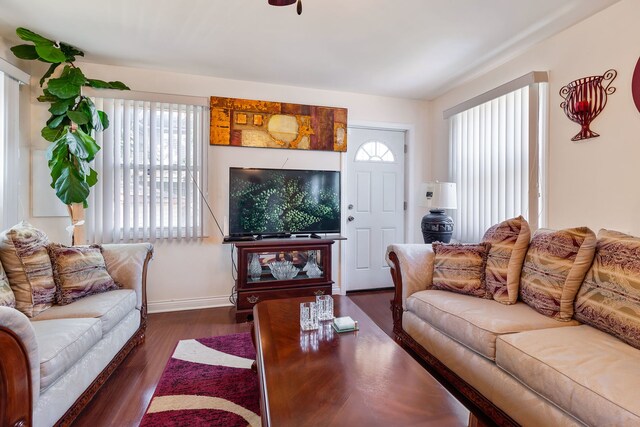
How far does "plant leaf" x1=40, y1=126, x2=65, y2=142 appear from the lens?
101 inches

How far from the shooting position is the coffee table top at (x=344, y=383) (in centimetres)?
90

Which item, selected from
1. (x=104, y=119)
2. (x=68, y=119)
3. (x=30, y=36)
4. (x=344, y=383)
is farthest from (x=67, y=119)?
(x=344, y=383)

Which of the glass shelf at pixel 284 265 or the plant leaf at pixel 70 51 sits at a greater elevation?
the plant leaf at pixel 70 51

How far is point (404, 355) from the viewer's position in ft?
4.18

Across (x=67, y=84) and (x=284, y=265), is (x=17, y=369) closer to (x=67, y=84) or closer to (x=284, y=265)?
(x=284, y=265)

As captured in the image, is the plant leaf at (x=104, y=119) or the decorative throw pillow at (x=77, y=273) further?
the plant leaf at (x=104, y=119)

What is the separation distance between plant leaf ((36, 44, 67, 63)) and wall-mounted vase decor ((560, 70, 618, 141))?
13.3ft

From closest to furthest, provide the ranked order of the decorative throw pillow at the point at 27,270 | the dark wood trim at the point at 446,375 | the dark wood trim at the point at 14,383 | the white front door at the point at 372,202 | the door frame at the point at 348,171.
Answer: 1. the dark wood trim at the point at 14,383
2. the dark wood trim at the point at 446,375
3. the decorative throw pillow at the point at 27,270
4. the door frame at the point at 348,171
5. the white front door at the point at 372,202

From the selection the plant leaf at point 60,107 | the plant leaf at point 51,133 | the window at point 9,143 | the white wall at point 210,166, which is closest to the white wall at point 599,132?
the white wall at point 210,166

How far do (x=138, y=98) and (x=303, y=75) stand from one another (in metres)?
1.67

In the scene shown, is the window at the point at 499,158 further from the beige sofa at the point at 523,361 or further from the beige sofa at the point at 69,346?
the beige sofa at the point at 69,346

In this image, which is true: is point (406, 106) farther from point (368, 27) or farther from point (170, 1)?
point (170, 1)

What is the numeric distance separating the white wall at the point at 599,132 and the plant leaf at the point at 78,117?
3881 millimetres

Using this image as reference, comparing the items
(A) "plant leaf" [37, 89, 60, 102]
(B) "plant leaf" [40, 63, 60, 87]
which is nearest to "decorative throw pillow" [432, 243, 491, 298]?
(A) "plant leaf" [37, 89, 60, 102]
